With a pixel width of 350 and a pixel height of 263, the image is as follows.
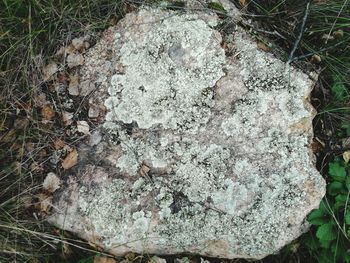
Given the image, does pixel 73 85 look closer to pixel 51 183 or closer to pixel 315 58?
pixel 51 183

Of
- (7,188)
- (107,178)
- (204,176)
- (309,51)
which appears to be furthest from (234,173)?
(7,188)

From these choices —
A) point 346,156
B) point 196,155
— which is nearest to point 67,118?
point 196,155

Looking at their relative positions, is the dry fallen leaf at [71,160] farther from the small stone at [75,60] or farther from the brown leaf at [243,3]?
the brown leaf at [243,3]

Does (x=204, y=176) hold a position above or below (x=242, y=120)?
below

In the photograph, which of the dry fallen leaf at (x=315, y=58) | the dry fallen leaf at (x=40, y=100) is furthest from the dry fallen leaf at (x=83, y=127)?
the dry fallen leaf at (x=315, y=58)

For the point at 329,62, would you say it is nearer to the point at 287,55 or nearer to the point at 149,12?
the point at 287,55

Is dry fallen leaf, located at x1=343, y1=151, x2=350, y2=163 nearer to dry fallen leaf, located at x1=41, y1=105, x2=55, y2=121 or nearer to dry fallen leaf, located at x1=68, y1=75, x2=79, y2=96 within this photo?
dry fallen leaf, located at x1=68, y1=75, x2=79, y2=96

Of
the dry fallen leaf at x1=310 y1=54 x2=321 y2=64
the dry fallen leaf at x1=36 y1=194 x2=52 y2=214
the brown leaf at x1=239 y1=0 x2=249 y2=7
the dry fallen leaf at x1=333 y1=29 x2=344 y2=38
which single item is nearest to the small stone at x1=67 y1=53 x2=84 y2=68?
the dry fallen leaf at x1=36 y1=194 x2=52 y2=214

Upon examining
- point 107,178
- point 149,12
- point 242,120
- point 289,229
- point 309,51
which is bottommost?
point 289,229
